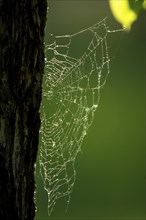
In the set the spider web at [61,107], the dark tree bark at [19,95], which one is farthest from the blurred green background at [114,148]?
the dark tree bark at [19,95]

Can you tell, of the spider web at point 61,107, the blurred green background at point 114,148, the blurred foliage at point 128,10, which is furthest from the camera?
the blurred green background at point 114,148

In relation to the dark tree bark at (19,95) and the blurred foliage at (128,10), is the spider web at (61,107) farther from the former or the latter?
the blurred foliage at (128,10)

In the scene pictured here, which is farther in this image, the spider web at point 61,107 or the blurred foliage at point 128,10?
the spider web at point 61,107

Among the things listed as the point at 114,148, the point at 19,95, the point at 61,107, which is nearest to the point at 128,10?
the point at 19,95

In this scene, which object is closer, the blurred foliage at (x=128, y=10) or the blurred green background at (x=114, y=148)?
the blurred foliage at (x=128, y=10)

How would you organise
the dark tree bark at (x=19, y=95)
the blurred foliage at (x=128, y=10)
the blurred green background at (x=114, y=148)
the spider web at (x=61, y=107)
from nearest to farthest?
the blurred foliage at (x=128, y=10) < the dark tree bark at (x=19, y=95) < the spider web at (x=61, y=107) < the blurred green background at (x=114, y=148)

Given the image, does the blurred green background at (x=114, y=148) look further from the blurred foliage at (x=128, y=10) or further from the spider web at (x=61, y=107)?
the blurred foliage at (x=128, y=10)

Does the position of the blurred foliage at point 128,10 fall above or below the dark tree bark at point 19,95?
above
